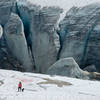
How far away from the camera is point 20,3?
27094 millimetres

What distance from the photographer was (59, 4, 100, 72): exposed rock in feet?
74.4

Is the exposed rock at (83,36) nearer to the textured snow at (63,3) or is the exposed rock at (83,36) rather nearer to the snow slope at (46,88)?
the textured snow at (63,3)

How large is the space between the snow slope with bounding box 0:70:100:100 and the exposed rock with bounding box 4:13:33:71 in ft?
28.3

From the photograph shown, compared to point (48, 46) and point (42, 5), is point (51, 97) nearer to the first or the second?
point (48, 46)

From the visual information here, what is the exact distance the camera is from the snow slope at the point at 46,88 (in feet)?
36.8

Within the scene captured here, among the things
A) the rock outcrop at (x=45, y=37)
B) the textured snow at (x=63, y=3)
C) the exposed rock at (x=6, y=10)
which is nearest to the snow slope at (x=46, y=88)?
the rock outcrop at (x=45, y=37)

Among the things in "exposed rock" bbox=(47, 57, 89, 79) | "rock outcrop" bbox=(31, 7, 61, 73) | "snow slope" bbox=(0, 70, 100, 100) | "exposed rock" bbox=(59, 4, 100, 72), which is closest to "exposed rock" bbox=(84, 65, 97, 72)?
"exposed rock" bbox=(59, 4, 100, 72)

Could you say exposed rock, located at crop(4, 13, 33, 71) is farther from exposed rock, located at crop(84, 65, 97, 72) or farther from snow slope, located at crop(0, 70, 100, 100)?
snow slope, located at crop(0, 70, 100, 100)

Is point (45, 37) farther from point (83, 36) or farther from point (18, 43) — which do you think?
point (83, 36)

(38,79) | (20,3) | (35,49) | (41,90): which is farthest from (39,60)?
(41,90)

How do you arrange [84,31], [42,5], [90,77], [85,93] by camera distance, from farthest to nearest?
[42,5], [84,31], [90,77], [85,93]

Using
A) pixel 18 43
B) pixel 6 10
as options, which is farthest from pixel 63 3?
pixel 18 43

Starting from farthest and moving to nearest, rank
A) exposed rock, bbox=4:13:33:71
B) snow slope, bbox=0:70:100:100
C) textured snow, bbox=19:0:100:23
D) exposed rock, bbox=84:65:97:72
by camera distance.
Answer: textured snow, bbox=19:0:100:23, exposed rock, bbox=4:13:33:71, exposed rock, bbox=84:65:97:72, snow slope, bbox=0:70:100:100

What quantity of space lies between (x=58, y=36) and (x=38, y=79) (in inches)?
431
